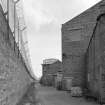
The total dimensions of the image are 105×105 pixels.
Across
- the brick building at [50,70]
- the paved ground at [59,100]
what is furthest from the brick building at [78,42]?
the brick building at [50,70]

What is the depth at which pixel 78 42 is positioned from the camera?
22047 mm

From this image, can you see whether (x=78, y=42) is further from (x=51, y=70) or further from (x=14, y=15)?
(x=51, y=70)

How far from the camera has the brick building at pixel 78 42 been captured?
2106 centimetres

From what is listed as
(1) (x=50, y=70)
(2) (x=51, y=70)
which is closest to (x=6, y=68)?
(2) (x=51, y=70)

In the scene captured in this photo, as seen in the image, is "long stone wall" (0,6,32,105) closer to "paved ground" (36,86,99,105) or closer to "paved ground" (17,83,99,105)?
"paved ground" (17,83,99,105)

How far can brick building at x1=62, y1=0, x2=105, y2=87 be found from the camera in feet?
69.1

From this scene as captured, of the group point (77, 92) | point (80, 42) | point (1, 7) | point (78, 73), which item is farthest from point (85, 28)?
point (1, 7)

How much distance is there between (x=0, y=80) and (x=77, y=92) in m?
11.7

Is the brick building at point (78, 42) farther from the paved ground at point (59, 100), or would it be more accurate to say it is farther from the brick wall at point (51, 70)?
the brick wall at point (51, 70)

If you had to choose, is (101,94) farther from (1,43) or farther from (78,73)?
(78,73)

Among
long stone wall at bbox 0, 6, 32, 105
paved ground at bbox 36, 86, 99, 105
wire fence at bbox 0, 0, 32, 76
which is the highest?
wire fence at bbox 0, 0, 32, 76

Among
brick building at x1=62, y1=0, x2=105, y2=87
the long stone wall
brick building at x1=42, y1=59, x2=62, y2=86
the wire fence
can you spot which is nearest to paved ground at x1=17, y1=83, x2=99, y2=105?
the long stone wall

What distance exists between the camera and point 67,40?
907 inches

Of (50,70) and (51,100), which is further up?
(50,70)
